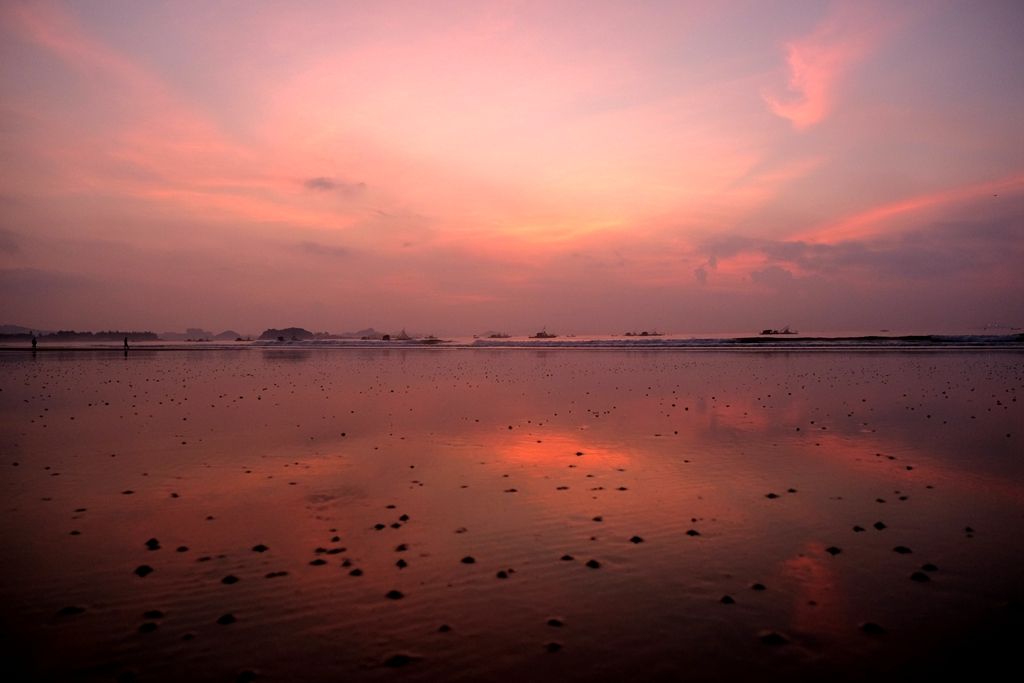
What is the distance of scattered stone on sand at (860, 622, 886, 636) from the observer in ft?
20.5

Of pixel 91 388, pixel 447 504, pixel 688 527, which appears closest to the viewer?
pixel 688 527

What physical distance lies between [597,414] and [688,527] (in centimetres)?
1222

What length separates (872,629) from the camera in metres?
6.32

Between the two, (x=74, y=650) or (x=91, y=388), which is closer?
(x=74, y=650)

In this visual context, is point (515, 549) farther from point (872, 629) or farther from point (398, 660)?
point (872, 629)

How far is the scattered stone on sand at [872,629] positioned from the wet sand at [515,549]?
0.02m

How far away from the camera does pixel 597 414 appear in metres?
21.9

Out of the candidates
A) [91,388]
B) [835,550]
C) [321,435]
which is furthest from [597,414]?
[91,388]

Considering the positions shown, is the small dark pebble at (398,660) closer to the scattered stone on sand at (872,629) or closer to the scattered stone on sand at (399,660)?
the scattered stone on sand at (399,660)

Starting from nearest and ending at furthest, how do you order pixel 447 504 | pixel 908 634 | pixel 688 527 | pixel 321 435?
pixel 908 634, pixel 688 527, pixel 447 504, pixel 321 435

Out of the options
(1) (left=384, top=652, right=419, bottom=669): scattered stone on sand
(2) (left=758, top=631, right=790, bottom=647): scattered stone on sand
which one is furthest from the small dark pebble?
(2) (left=758, top=631, right=790, bottom=647): scattered stone on sand

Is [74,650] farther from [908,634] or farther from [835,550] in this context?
[835,550]

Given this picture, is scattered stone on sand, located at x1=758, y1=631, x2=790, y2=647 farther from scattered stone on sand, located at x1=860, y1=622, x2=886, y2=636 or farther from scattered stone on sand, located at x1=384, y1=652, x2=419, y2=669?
scattered stone on sand, located at x1=384, y1=652, x2=419, y2=669

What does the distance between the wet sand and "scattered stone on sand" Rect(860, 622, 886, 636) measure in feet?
0.07
